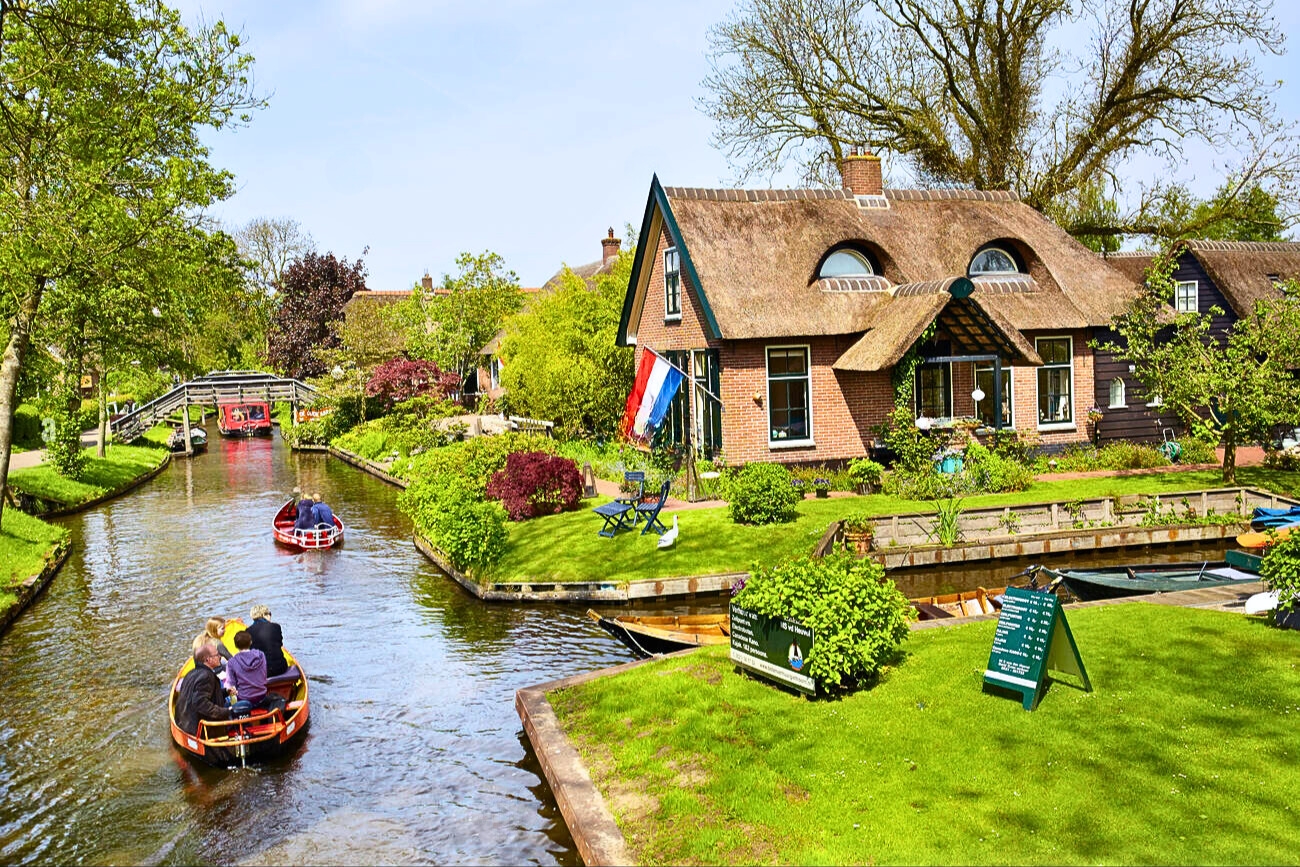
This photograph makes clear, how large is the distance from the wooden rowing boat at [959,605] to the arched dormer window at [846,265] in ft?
48.9

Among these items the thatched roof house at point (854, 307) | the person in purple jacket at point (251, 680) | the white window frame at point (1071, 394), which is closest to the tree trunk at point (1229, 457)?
the thatched roof house at point (854, 307)

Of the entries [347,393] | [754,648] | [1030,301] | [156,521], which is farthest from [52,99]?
[347,393]

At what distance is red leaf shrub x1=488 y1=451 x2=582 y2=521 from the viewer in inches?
1029

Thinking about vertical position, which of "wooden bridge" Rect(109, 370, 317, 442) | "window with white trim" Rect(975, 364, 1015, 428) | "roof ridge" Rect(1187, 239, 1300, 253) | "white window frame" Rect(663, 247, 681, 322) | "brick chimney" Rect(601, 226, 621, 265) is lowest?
"window with white trim" Rect(975, 364, 1015, 428)

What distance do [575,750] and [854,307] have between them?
19.9 meters

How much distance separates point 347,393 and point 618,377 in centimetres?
2463

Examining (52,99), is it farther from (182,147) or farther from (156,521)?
(156,521)

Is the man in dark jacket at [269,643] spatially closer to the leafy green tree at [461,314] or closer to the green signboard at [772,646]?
the green signboard at [772,646]

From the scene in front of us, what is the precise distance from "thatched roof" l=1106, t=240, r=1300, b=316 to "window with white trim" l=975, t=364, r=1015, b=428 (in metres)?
8.26

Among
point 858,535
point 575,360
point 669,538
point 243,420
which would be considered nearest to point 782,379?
point 858,535

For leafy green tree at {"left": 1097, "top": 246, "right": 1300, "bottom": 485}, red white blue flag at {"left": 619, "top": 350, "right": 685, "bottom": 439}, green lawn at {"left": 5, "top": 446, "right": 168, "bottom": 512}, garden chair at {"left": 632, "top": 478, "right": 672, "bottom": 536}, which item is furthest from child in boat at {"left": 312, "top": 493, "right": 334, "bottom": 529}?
leafy green tree at {"left": 1097, "top": 246, "right": 1300, "bottom": 485}

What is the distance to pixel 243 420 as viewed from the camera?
6744cm

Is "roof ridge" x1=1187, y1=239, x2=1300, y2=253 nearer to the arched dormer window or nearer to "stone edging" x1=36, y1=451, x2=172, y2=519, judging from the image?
the arched dormer window

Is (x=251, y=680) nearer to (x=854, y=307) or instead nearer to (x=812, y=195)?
(x=854, y=307)
